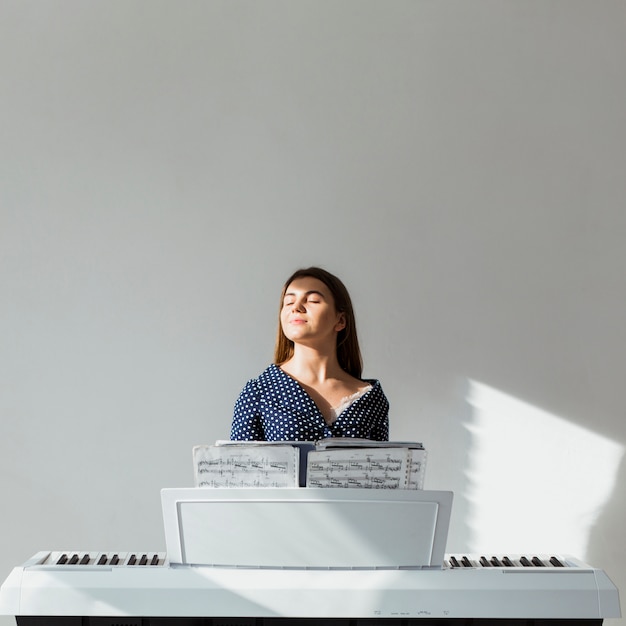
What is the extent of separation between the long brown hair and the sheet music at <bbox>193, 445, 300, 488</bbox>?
0.78m

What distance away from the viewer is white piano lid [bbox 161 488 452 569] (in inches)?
83.5

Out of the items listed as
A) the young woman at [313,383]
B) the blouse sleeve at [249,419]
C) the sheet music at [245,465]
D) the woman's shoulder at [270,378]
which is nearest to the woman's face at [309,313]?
the young woman at [313,383]

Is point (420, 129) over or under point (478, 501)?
over

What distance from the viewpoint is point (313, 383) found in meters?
2.78

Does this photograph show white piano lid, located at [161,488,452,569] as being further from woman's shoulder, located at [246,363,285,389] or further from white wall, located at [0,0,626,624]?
white wall, located at [0,0,626,624]

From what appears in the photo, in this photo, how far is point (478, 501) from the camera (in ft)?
12.1

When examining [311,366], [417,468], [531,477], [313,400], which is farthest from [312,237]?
[417,468]

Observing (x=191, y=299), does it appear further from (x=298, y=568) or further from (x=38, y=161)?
(x=298, y=568)

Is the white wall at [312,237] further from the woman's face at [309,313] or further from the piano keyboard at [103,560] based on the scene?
the piano keyboard at [103,560]

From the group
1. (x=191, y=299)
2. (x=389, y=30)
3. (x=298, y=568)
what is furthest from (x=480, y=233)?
(x=298, y=568)

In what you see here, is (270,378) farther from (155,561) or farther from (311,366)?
(155,561)

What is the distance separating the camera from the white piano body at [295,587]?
2109mm

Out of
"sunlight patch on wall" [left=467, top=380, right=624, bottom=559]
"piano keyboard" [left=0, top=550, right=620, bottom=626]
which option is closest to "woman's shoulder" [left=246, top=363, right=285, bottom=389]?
"piano keyboard" [left=0, top=550, right=620, bottom=626]

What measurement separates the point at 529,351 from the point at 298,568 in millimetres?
1902
